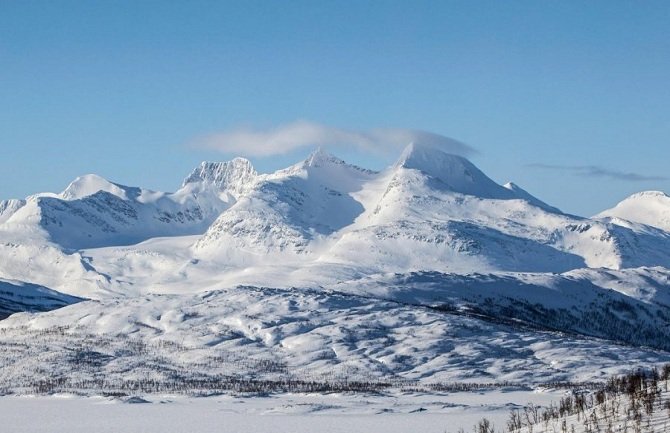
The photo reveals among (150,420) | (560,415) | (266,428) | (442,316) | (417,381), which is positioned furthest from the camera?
(442,316)

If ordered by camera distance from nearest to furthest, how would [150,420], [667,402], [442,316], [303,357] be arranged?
[667,402]
[150,420]
[303,357]
[442,316]

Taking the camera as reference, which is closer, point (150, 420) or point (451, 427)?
point (451, 427)

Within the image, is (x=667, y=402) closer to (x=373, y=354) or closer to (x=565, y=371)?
(x=565, y=371)

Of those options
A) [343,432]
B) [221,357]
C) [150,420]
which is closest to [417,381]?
[221,357]

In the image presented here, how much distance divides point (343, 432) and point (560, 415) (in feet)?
54.9

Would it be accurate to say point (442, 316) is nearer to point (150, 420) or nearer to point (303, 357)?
point (303, 357)

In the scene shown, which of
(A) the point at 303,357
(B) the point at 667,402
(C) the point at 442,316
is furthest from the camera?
(C) the point at 442,316

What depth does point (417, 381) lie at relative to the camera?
14038 cm

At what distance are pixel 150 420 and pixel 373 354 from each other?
9654 cm

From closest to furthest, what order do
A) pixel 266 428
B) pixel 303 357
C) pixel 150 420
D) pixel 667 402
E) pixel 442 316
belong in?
pixel 667 402 → pixel 266 428 → pixel 150 420 → pixel 303 357 → pixel 442 316

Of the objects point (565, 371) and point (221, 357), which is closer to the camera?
point (565, 371)

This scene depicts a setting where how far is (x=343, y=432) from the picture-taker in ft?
187

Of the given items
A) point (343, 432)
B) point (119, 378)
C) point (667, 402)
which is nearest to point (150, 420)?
point (343, 432)

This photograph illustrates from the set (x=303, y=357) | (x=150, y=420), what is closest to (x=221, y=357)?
(x=303, y=357)
